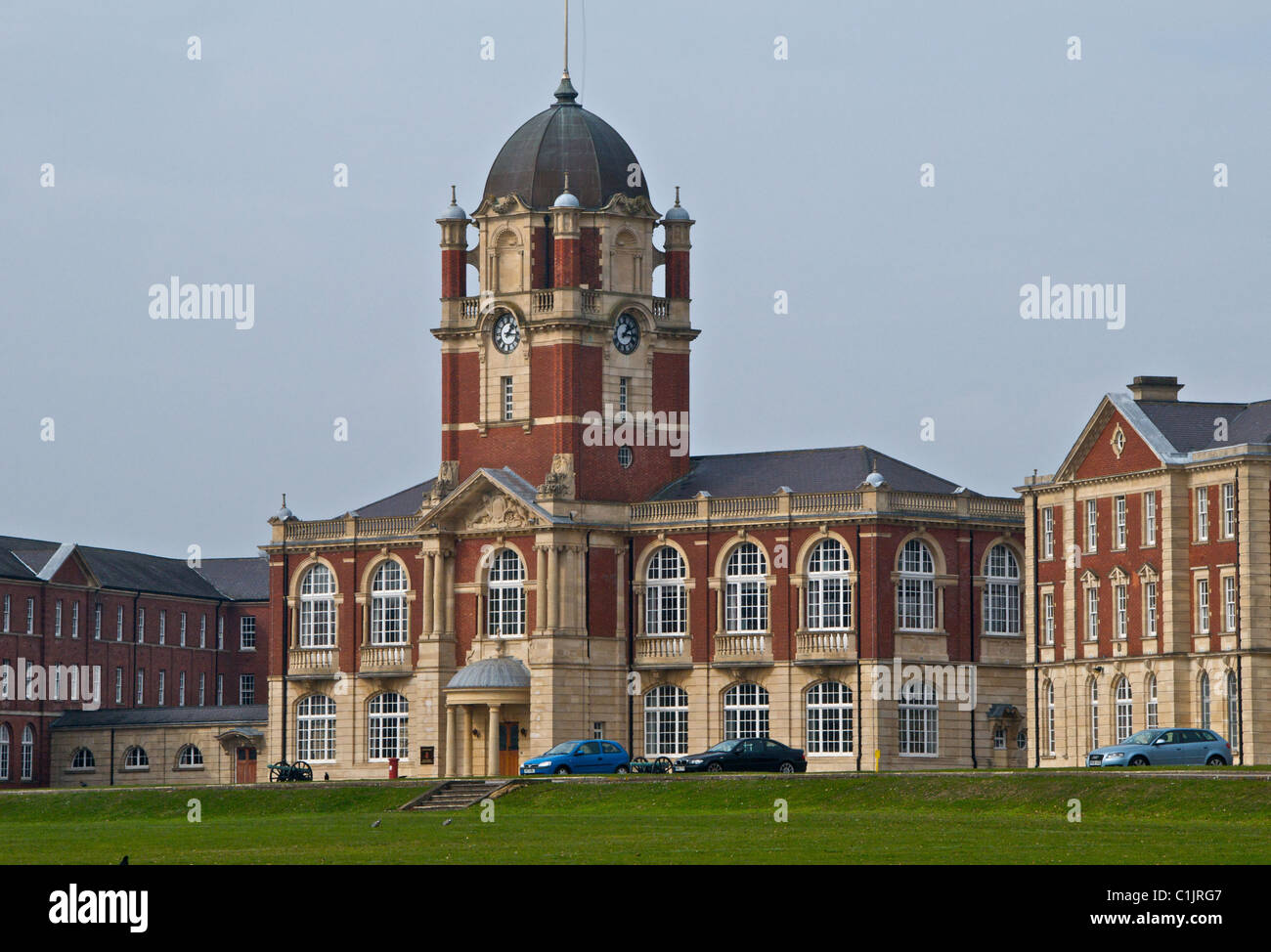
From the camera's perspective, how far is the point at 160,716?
117562mm

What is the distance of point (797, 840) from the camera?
50531 mm

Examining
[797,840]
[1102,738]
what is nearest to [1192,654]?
[1102,738]

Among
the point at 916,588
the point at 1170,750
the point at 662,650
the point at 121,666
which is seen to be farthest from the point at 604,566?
the point at 121,666

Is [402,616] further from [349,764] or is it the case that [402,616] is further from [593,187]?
[593,187]

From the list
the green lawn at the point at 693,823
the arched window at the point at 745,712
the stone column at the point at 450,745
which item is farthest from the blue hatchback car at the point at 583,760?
the stone column at the point at 450,745

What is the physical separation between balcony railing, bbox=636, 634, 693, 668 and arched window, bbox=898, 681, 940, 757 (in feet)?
26.6

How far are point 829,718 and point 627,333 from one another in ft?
56.1

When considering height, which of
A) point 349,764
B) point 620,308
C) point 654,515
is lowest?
point 349,764

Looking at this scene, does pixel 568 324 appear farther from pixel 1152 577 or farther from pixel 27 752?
pixel 27 752

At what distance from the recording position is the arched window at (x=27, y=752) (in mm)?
117938

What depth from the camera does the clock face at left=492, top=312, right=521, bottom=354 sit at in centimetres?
10262

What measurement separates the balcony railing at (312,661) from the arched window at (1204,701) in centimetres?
3596
